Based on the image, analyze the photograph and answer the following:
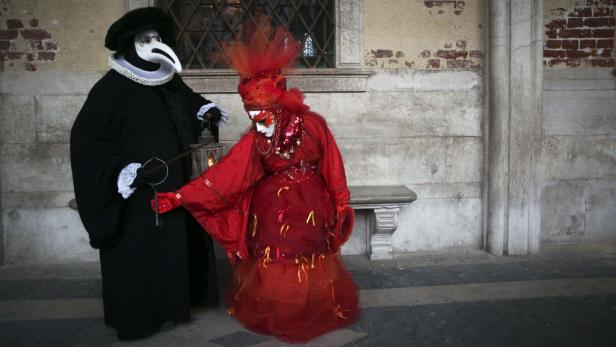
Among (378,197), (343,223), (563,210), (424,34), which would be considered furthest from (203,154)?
(563,210)

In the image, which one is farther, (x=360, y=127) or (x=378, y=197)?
(x=360, y=127)

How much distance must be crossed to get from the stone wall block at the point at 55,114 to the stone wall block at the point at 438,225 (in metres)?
3.23

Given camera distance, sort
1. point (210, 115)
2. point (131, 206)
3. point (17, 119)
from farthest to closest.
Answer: point (17, 119), point (210, 115), point (131, 206)

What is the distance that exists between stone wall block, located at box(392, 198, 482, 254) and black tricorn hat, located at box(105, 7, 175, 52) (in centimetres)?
302

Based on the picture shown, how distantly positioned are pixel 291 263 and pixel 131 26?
1.81 meters

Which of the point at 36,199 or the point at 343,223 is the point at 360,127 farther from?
the point at 36,199

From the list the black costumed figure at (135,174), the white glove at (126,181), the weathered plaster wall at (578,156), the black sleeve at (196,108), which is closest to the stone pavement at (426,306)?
the black costumed figure at (135,174)

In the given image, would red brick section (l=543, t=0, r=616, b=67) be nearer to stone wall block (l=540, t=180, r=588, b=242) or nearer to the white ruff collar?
stone wall block (l=540, t=180, r=588, b=242)

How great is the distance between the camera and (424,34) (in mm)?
5715

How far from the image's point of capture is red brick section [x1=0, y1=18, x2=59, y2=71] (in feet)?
17.7

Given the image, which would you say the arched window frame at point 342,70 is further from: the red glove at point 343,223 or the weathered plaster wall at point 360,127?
the red glove at point 343,223

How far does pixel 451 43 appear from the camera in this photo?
18.9 feet

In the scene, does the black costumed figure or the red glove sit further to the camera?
the red glove

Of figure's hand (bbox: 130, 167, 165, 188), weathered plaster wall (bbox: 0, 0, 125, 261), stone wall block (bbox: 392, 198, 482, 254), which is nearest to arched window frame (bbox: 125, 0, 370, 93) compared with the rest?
weathered plaster wall (bbox: 0, 0, 125, 261)
